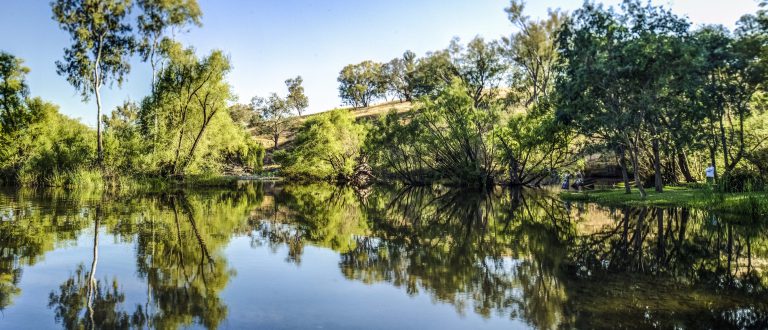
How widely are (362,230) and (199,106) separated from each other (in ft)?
101

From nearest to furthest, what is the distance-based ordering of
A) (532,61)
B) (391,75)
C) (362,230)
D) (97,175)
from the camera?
(362,230)
(97,175)
(532,61)
(391,75)

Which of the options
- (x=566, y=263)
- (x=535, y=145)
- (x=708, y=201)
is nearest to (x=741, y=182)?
(x=708, y=201)

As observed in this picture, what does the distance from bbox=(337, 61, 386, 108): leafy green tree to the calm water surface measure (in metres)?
112

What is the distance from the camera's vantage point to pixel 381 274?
8828 mm

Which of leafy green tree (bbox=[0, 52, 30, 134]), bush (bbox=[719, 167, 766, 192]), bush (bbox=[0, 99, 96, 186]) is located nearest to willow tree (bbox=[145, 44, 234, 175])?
bush (bbox=[0, 99, 96, 186])

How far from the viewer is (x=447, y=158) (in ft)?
142

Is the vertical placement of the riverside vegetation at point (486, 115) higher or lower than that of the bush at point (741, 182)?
higher

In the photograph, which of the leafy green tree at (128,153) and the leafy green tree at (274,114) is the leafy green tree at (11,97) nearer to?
the leafy green tree at (128,153)

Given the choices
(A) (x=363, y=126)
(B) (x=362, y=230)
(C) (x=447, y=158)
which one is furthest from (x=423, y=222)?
(A) (x=363, y=126)

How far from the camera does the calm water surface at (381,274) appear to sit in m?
6.14

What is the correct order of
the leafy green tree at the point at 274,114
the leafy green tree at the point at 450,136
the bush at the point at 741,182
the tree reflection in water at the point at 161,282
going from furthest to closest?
the leafy green tree at the point at 274,114 → the leafy green tree at the point at 450,136 → the bush at the point at 741,182 → the tree reflection in water at the point at 161,282

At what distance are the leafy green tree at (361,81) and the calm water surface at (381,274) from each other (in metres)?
112

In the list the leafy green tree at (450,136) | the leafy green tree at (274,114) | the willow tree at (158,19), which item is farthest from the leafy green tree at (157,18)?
the leafy green tree at (274,114)

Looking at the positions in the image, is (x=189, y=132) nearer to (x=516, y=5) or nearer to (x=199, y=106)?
(x=199, y=106)
